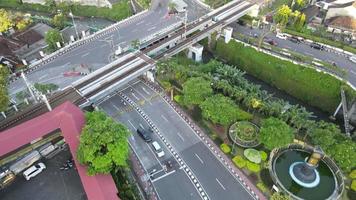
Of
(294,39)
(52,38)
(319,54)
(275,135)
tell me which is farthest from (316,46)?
(52,38)

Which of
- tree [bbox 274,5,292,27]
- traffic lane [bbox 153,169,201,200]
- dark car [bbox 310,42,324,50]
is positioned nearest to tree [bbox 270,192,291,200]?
traffic lane [bbox 153,169,201,200]

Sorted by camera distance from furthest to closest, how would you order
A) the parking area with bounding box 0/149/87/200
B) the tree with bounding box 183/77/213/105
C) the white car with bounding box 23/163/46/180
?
the tree with bounding box 183/77/213/105, the white car with bounding box 23/163/46/180, the parking area with bounding box 0/149/87/200

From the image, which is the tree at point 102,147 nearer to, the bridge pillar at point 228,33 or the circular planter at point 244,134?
the circular planter at point 244,134

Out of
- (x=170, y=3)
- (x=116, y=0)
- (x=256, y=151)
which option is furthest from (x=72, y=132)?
(x=116, y=0)

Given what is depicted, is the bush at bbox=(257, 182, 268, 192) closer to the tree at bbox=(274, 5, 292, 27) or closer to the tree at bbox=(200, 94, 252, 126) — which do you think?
the tree at bbox=(200, 94, 252, 126)

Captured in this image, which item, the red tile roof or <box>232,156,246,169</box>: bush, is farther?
<box>232,156,246,169</box>: bush

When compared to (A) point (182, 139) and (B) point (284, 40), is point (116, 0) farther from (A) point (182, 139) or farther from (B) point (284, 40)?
(A) point (182, 139)
